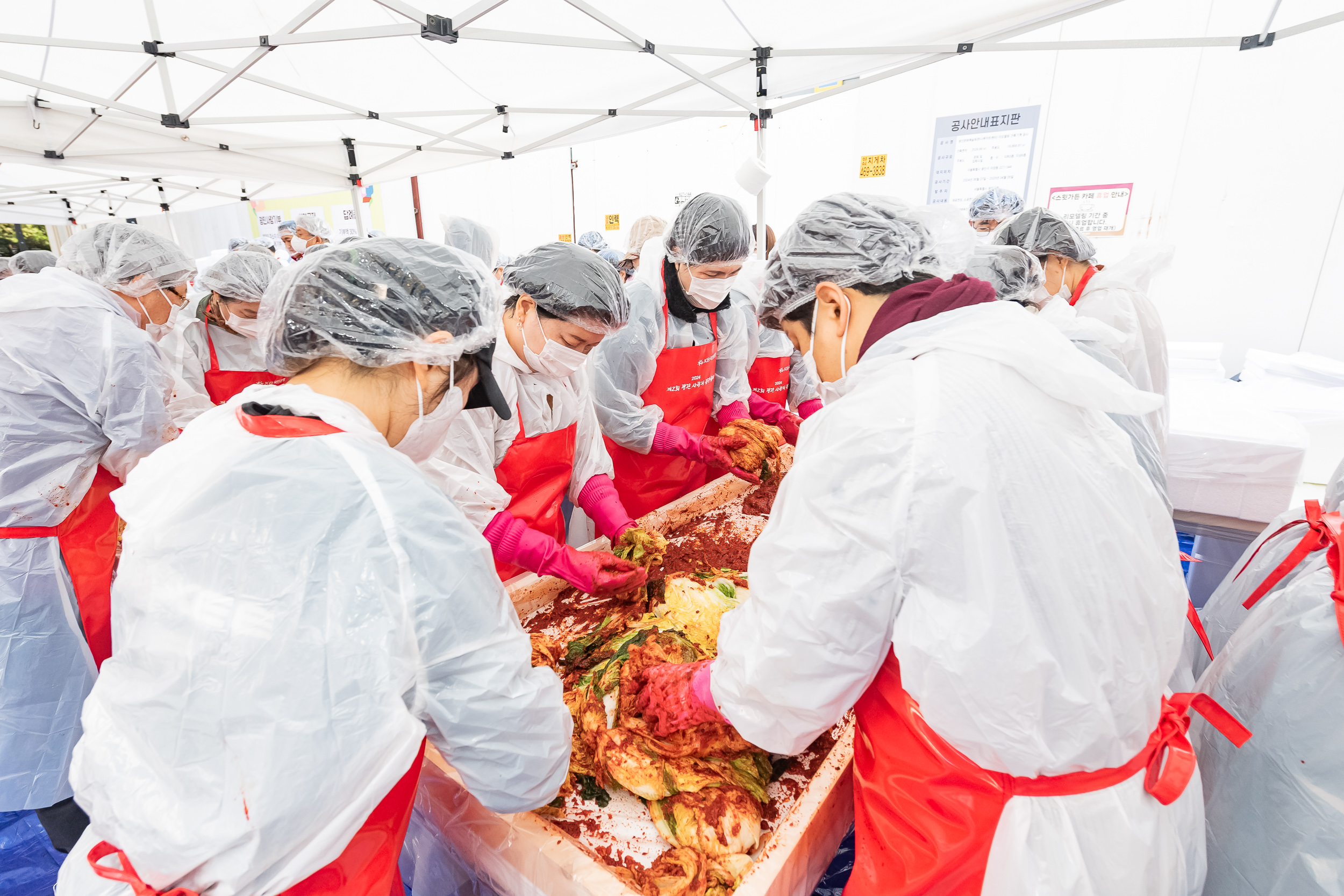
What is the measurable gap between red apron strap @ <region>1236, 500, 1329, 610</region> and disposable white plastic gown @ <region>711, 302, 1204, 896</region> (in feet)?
2.43

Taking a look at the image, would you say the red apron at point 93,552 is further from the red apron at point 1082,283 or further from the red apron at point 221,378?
the red apron at point 1082,283

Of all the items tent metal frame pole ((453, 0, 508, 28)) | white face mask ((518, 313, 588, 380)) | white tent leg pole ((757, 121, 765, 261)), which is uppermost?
tent metal frame pole ((453, 0, 508, 28))

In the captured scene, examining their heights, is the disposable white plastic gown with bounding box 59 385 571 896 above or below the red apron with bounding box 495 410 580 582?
above

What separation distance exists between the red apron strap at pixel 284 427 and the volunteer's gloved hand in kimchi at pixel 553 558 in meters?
1.25

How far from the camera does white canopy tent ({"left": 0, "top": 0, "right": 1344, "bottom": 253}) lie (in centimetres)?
402

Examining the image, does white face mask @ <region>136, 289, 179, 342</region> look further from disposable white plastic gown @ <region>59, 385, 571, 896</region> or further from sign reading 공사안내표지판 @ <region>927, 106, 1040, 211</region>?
sign reading 공사안내표지판 @ <region>927, 106, 1040, 211</region>

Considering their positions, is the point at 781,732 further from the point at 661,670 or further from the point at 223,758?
the point at 223,758

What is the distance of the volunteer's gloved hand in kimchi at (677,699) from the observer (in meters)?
1.48

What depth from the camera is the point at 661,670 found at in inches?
63.5

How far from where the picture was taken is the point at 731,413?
391cm

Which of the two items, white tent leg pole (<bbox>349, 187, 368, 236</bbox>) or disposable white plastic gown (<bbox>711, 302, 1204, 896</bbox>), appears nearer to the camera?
disposable white plastic gown (<bbox>711, 302, 1204, 896</bbox>)

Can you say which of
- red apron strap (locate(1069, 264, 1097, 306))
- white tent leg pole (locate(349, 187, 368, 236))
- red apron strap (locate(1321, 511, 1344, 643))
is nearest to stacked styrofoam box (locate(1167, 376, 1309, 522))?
red apron strap (locate(1069, 264, 1097, 306))

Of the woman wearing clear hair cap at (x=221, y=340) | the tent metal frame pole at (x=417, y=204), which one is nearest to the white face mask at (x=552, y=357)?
the woman wearing clear hair cap at (x=221, y=340)

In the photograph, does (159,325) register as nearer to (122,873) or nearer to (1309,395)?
(122,873)
